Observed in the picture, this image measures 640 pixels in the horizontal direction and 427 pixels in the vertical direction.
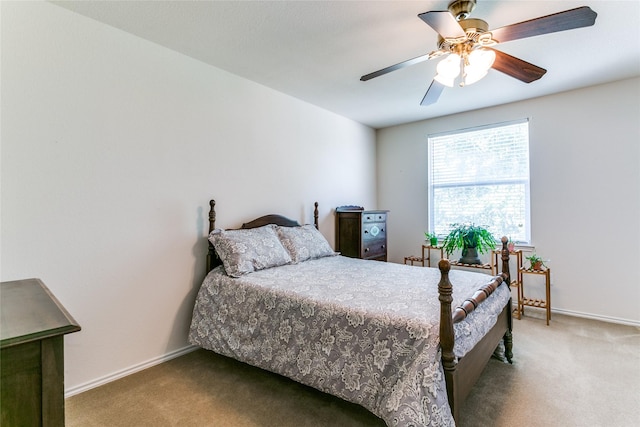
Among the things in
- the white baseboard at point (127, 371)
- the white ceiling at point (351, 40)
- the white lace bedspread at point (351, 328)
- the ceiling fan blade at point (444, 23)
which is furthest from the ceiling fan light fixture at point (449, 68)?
the white baseboard at point (127, 371)

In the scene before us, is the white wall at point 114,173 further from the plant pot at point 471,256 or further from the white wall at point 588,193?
the white wall at point 588,193

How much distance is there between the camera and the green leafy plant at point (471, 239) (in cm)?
366

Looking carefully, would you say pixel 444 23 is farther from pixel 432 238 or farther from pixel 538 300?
pixel 538 300

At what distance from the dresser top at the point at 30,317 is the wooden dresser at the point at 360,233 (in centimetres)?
309

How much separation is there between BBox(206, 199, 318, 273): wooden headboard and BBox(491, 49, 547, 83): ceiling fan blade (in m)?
2.29

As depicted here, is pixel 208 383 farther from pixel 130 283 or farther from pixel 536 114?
pixel 536 114

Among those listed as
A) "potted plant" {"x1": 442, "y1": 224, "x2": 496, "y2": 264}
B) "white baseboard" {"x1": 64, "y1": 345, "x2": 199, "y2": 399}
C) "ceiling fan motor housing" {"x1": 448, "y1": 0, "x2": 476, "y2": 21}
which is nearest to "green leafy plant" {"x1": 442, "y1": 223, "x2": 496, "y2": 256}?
"potted plant" {"x1": 442, "y1": 224, "x2": 496, "y2": 264}

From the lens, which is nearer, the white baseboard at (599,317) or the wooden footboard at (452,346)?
the wooden footboard at (452,346)

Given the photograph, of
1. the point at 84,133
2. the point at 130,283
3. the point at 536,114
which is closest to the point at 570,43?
the point at 536,114

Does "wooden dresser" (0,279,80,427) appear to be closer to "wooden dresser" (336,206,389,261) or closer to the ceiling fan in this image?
the ceiling fan

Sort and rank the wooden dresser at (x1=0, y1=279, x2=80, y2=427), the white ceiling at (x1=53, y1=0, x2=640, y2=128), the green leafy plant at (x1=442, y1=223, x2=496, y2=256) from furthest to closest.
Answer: the green leafy plant at (x1=442, y1=223, x2=496, y2=256) < the white ceiling at (x1=53, y1=0, x2=640, y2=128) < the wooden dresser at (x1=0, y1=279, x2=80, y2=427)

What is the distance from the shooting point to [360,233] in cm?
395

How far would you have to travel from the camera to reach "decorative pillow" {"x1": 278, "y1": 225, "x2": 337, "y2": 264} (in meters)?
3.08

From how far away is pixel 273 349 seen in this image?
2.02m
